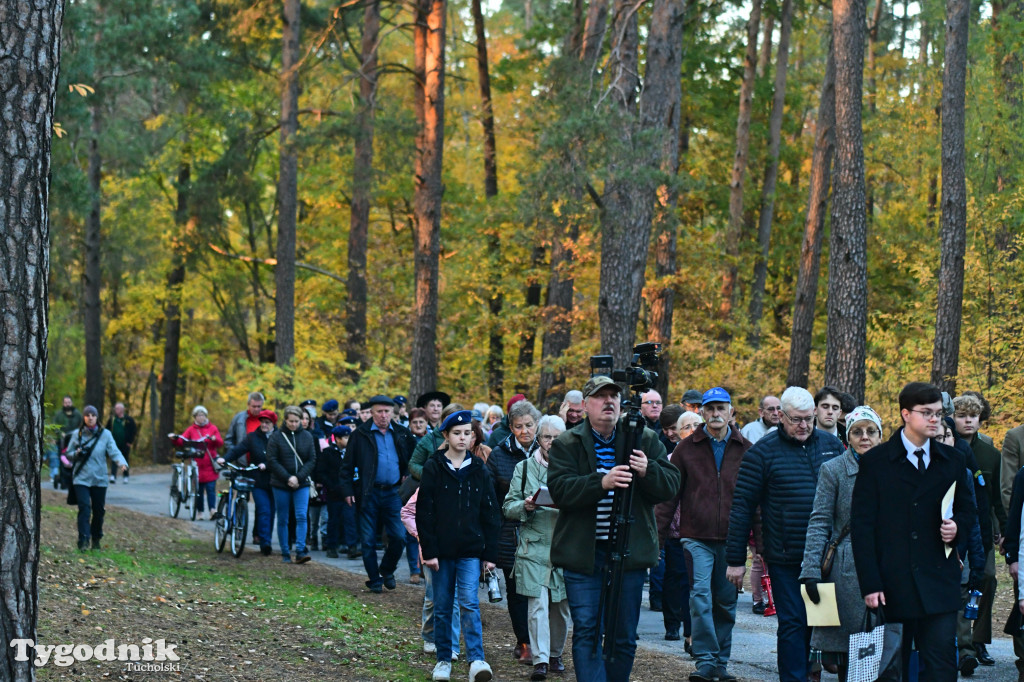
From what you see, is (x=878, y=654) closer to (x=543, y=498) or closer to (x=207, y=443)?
(x=543, y=498)

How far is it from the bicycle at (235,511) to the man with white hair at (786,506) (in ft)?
31.4

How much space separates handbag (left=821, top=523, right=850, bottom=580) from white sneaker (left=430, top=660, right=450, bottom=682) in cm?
320

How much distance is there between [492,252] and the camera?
33.2 metres

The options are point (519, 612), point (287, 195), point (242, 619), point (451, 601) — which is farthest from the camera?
point (287, 195)

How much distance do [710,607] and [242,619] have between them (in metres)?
4.59

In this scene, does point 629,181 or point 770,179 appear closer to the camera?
point 629,181

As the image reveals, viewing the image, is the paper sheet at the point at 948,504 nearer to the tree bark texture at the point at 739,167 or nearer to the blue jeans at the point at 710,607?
the blue jeans at the point at 710,607

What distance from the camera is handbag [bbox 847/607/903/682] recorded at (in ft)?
22.2

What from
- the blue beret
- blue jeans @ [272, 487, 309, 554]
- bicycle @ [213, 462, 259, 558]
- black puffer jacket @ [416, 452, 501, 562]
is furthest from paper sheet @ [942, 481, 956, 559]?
bicycle @ [213, 462, 259, 558]

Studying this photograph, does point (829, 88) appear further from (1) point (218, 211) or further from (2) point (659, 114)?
(1) point (218, 211)

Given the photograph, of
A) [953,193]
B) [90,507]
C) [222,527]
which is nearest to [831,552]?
[90,507]

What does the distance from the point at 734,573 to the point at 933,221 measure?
23.7 meters

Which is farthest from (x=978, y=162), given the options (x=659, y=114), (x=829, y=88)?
(x=659, y=114)

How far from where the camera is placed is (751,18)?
109ft
